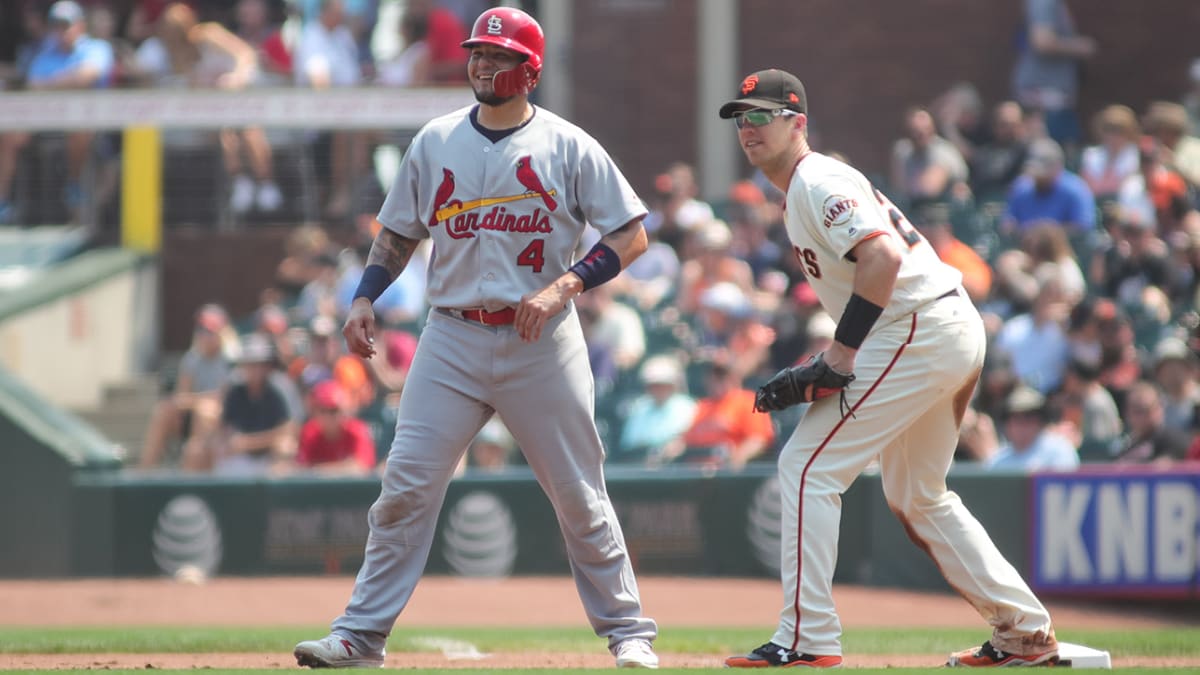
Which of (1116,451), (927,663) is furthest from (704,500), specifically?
(927,663)

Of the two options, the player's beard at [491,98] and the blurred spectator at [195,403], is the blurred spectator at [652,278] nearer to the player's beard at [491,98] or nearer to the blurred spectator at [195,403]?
the blurred spectator at [195,403]

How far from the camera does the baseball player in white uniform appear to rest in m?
5.13

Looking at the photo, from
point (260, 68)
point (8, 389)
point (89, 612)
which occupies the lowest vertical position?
point (89, 612)

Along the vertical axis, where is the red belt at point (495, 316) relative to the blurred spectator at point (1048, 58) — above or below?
below

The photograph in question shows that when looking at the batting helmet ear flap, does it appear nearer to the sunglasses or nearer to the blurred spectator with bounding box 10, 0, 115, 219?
the sunglasses

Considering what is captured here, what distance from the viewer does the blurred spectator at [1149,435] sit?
9805mm

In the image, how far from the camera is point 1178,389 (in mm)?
10047

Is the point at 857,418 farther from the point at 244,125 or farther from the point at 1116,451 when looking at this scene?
the point at 244,125

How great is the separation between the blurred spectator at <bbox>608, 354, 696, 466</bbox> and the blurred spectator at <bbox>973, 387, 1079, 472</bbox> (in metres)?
2.11

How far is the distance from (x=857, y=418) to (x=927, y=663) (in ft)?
4.33

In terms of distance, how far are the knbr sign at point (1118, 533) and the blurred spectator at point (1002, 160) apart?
4.33 metres

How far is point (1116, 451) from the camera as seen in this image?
33.3 ft

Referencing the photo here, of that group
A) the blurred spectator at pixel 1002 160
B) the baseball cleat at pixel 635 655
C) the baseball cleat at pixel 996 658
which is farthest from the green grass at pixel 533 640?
the blurred spectator at pixel 1002 160

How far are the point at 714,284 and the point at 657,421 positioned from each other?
1.57 meters
